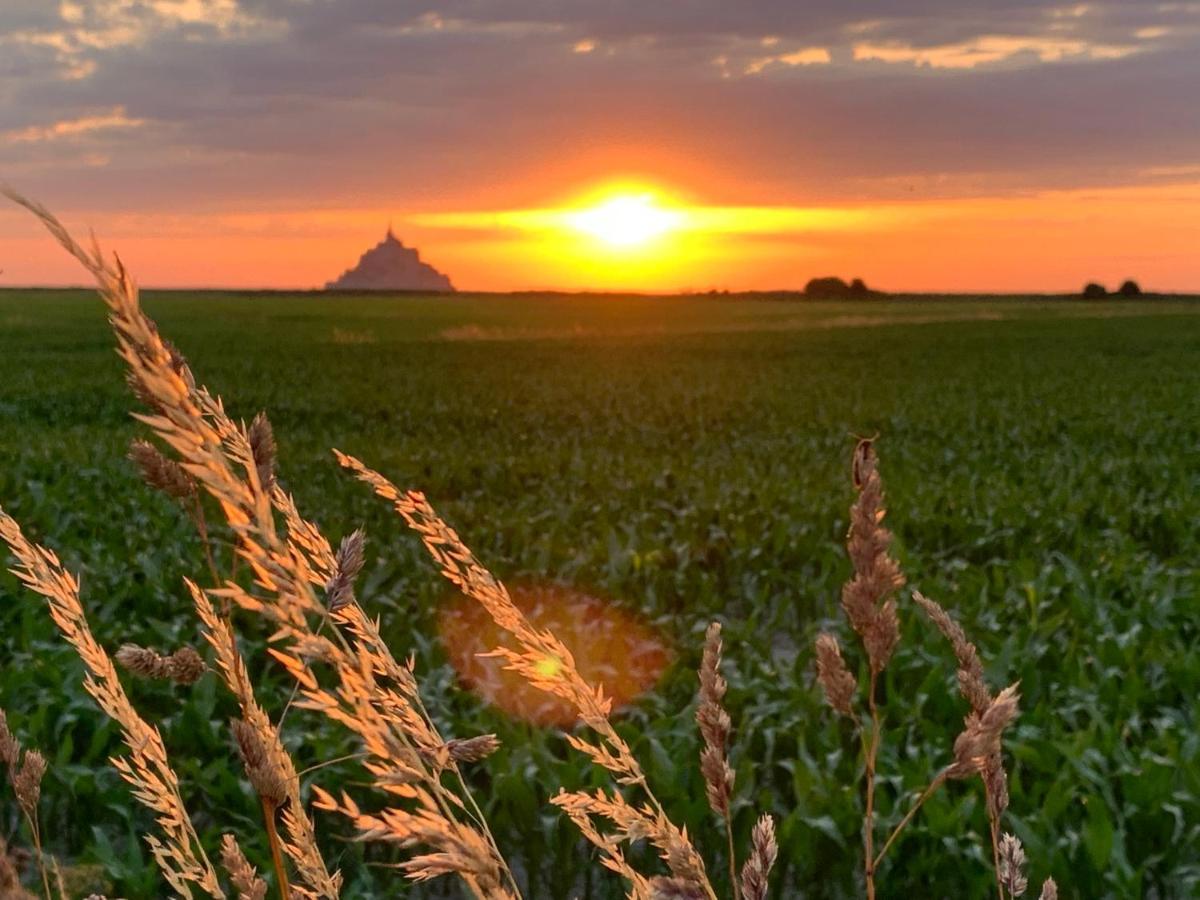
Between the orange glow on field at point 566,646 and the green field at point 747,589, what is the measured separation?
0.49 feet

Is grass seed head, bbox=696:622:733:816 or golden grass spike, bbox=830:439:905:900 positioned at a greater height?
golden grass spike, bbox=830:439:905:900

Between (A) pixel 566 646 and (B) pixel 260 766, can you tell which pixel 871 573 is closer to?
(B) pixel 260 766

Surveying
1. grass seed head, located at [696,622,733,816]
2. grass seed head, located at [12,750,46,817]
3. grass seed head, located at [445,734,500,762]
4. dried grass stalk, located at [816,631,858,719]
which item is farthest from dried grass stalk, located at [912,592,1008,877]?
grass seed head, located at [12,750,46,817]

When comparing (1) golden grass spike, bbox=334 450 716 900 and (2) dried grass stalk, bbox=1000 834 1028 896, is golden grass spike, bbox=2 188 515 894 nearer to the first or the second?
(1) golden grass spike, bbox=334 450 716 900

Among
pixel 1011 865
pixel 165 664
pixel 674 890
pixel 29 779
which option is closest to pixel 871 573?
pixel 674 890

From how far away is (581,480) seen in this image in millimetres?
11141

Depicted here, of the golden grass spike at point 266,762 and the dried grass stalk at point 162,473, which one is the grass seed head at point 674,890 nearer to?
the golden grass spike at point 266,762

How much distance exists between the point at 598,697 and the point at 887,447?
13.4 m

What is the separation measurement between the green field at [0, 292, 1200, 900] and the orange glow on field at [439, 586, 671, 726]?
149 mm

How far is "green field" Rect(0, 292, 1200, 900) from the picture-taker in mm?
4133

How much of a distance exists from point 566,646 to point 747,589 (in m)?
2.35

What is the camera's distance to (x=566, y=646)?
538 cm

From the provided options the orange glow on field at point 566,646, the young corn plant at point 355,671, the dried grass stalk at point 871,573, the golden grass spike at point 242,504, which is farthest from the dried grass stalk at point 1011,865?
the orange glow on field at point 566,646

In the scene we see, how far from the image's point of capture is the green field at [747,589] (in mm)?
4133
